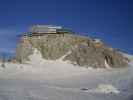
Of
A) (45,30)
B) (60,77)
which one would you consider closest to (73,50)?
(45,30)

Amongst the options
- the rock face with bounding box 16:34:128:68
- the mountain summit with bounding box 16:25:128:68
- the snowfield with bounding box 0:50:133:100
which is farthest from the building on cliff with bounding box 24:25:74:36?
the snowfield with bounding box 0:50:133:100

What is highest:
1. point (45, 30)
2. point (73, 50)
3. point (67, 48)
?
point (45, 30)

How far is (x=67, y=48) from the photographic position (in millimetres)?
33906

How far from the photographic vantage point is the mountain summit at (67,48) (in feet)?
106

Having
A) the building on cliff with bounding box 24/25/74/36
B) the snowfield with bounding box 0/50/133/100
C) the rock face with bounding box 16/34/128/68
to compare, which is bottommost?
the snowfield with bounding box 0/50/133/100

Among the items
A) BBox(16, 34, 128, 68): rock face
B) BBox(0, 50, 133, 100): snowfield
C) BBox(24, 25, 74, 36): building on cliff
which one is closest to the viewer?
BBox(0, 50, 133, 100): snowfield

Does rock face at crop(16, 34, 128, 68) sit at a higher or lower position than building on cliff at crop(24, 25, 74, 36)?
lower

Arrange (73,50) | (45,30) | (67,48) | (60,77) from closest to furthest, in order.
Result: (60,77)
(73,50)
(67,48)
(45,30)

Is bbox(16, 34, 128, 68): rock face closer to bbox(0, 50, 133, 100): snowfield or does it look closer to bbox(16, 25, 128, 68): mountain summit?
bbox(16, 25, 128, 68): mountain summit

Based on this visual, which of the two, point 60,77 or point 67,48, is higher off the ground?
point 67,48

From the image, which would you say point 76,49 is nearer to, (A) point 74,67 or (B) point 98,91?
(A) point 74,67

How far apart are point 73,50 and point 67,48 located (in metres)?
0.70

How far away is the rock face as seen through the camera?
3225cm

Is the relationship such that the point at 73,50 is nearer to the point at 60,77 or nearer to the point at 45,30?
the point at 45,30
